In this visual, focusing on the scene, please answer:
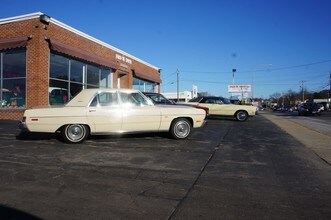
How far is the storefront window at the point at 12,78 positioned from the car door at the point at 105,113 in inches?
311

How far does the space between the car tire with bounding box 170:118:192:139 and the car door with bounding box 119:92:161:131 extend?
513mm

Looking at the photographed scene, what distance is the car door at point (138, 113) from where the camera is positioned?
28.1 ft

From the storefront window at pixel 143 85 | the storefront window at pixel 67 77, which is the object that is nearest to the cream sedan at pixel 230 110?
the storefront window at pixel 67 77

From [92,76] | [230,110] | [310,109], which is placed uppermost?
[92,76]

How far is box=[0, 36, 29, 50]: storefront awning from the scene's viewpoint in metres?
14.1

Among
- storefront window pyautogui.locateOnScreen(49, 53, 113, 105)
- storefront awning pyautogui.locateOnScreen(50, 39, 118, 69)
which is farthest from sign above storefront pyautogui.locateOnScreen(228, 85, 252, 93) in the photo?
storefront window pyautogui.locateOnScreen(49, 53, 113, 105)

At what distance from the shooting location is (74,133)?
326 inches

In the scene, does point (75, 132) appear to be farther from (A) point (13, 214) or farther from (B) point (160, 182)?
(A) point (13, 214)

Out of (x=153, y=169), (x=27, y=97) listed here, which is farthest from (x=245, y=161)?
(x=27, y=97)

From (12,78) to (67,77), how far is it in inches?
104

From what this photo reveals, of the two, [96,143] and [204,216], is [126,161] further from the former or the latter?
[204,216]

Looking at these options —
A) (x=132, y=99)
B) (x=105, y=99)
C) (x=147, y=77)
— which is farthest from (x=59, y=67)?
(x=147, y=77)

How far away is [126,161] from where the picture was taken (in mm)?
6285

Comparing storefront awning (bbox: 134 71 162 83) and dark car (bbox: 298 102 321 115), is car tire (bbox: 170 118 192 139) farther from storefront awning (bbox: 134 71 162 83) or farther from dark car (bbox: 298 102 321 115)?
dark car (bbox: 298 102 321 115)
